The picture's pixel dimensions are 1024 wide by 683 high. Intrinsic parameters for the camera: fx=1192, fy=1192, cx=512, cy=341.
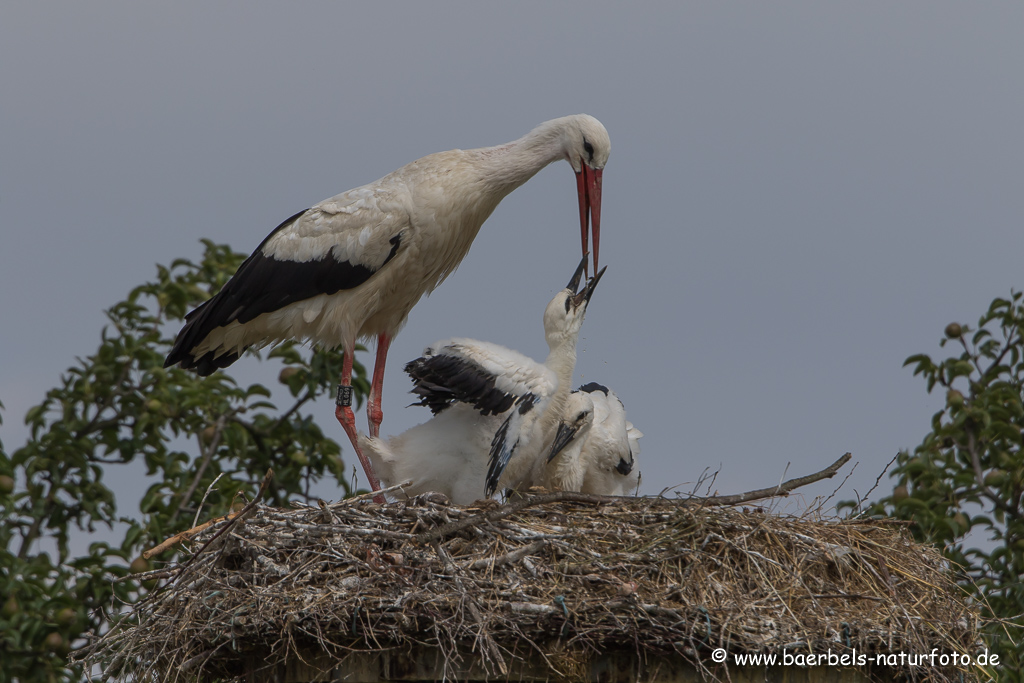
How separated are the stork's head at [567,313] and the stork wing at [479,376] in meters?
0.30

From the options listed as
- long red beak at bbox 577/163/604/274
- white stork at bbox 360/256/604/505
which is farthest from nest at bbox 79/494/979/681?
long red beak at bbox 577/163/604/274

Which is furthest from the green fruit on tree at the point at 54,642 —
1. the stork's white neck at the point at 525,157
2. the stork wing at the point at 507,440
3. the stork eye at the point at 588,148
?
the stork eye at the point at 588,148

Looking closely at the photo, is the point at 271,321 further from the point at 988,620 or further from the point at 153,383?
the point at 988,620

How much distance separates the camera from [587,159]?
6.42 meters

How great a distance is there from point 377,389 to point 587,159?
5.96 feet

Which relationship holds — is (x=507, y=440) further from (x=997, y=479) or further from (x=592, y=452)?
(x=997, y=479)

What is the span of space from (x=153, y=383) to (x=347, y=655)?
424cm

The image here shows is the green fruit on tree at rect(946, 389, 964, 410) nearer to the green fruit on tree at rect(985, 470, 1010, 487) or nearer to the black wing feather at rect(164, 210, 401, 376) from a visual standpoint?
the green fruit on tree at rect(985, 470, 1010, 487)

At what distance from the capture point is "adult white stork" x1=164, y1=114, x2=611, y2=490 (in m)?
6.39

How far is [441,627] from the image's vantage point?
423 centimetres

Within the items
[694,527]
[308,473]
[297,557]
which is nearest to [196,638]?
[297,557]

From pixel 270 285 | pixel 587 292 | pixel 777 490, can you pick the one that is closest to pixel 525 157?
pixel 587 292

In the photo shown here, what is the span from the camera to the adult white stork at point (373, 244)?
21.0ft

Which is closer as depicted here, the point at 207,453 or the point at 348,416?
the point at 348,416
